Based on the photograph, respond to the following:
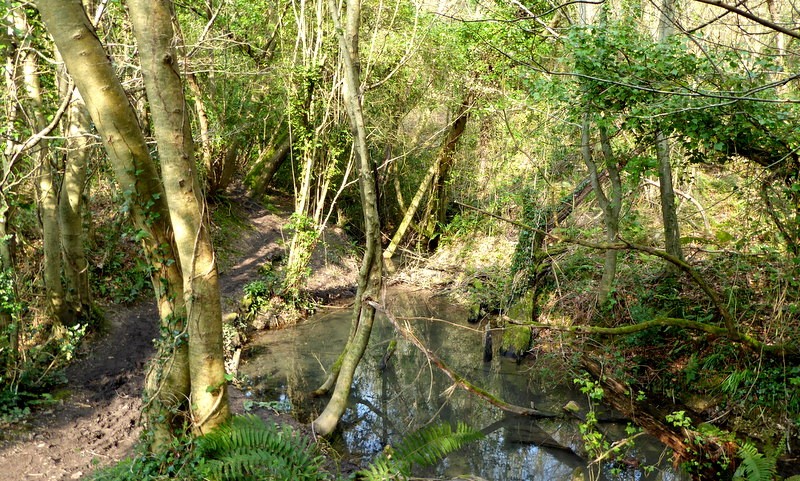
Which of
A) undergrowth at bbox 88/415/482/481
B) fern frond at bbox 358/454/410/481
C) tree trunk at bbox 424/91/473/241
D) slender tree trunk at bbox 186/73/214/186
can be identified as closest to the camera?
undergrowth at bbox 88/415/482/481

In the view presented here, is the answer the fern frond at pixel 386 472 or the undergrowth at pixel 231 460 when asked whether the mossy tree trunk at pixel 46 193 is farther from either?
the fern frond at pixel 386 472

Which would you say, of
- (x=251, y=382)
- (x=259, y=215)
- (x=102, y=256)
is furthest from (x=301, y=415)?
(x=259, y=215)

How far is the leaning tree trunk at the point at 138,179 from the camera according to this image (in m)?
3.85

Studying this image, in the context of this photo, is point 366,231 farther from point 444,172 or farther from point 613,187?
point 444,172

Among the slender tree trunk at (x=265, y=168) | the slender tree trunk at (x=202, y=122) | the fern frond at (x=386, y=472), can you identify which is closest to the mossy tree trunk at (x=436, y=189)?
the slender tree trunk at (x=265, y=168)

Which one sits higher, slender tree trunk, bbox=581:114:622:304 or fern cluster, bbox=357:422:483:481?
slender tree trunk, bbox=581:114:622:304

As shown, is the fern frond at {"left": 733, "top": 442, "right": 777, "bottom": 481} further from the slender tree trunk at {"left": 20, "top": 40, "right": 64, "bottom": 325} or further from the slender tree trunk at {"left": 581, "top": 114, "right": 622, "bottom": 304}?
the slender tree trunk at {"left": 20, "top": 40, "right": 64, "bottom": 325}

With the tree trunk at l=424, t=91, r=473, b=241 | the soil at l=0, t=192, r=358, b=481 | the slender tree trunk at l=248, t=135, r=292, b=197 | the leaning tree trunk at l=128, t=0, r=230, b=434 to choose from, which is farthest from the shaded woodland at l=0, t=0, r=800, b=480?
the slender tree trunk at l=248, t=135, r=292, b=197

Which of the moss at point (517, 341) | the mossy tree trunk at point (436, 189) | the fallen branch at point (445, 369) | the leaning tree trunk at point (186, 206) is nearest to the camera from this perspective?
the leaning tree trunk at point (186, 206)

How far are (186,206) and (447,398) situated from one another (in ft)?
11.0

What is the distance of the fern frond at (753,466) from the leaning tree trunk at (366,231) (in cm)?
394

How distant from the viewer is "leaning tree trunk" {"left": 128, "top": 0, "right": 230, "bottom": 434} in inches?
159

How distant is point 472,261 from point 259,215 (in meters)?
6.30

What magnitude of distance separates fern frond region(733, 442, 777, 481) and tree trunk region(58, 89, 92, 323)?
8.22 metres
